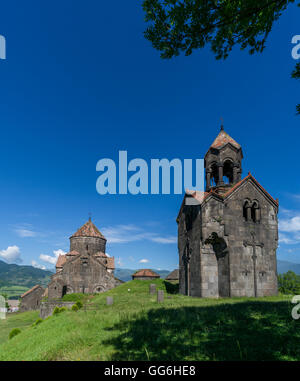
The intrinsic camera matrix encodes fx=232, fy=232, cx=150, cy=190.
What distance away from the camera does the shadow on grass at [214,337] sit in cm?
505

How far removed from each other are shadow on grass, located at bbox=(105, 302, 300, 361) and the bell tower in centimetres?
1249

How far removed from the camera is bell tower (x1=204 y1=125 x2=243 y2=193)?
64.7 ft

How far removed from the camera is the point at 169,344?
5.94 metres

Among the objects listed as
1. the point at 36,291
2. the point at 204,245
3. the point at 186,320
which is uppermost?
the point at 204,245

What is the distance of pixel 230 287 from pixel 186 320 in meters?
8.99

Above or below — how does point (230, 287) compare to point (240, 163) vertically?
below

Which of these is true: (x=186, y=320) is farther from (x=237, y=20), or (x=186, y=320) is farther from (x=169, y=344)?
(x=237, y=20)

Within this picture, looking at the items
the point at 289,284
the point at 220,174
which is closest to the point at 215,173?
the point at 220,174

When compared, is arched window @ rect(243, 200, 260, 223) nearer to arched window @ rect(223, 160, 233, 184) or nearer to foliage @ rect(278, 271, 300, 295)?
arched window @ rect(223, 160, 233, 184)

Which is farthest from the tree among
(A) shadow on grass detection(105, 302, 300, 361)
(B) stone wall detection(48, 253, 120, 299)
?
(B) stone wall detection(48, 253, 120, 299)

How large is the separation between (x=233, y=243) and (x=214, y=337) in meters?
11.2

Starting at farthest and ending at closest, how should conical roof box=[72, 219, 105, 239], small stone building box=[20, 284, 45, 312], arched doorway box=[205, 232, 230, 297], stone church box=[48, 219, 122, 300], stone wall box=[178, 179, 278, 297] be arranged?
small stone building box=[20, 284, 45, 312]
conical roof box=[72, 219, 105, 239]
stone church box=[48, 219, 122, 300]
stone wall box=[178, 179, 278, 297]
arched doorway box=[205, 232, 230, 297]
